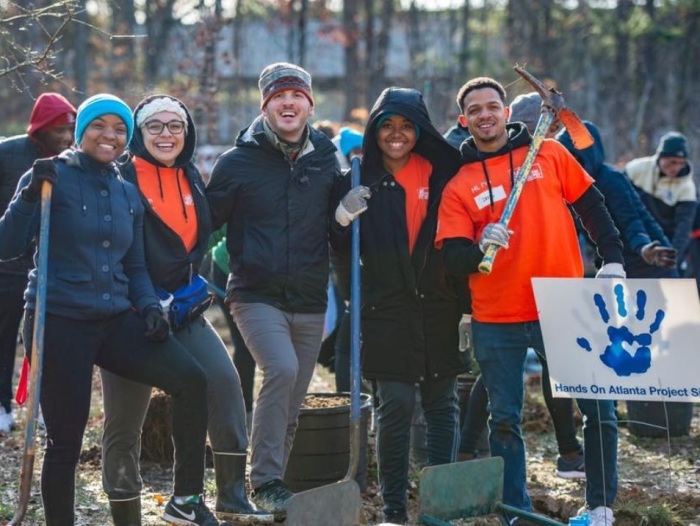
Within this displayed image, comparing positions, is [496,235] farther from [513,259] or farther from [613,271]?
[613,271]

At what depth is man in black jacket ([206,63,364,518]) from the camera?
5969mm

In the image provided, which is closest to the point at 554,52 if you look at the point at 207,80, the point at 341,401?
the point at 207,80

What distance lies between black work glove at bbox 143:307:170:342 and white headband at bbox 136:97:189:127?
1053 mm

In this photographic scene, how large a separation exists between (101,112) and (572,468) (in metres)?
3.96

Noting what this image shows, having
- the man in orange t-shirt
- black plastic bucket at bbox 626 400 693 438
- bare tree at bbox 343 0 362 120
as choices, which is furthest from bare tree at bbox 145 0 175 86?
the man in orange t-shirt

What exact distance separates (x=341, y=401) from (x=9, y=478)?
2061 mm

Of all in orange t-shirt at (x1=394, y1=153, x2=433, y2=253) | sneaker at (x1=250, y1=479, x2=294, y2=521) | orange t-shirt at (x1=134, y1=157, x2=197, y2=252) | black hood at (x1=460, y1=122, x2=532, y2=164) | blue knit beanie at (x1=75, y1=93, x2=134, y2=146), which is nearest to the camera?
blue knit beanie at (x1=75, y1=93, x2=134, y2=146)

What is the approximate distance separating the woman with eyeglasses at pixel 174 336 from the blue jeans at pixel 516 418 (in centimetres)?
124

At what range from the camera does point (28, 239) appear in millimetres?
5117

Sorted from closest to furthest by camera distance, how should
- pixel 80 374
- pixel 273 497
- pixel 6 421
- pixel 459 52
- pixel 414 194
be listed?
1. pixel 80 374
2. pixel 273 497
3. pixel 414 194
4. pixel 6 421
5. pixel 459 52

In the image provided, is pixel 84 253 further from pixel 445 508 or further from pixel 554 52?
pixel 554 52

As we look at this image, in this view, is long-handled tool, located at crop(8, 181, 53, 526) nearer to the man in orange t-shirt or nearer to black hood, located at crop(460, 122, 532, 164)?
the man in orange t-shirt

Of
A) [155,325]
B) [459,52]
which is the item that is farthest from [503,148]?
[459,52]

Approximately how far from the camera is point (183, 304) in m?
5.66
